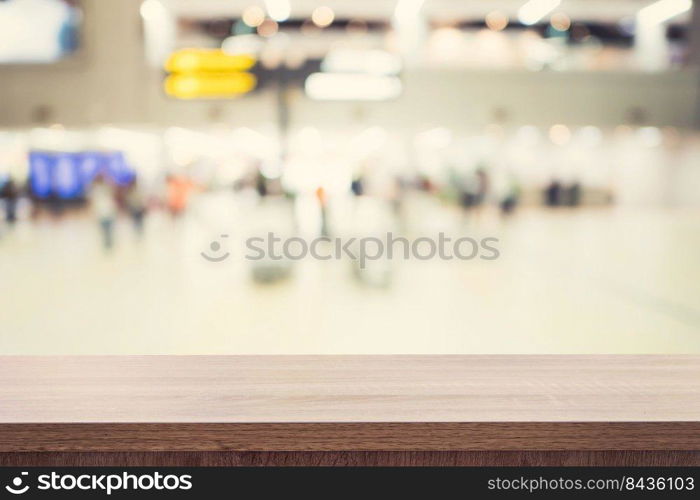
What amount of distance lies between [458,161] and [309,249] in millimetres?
15702

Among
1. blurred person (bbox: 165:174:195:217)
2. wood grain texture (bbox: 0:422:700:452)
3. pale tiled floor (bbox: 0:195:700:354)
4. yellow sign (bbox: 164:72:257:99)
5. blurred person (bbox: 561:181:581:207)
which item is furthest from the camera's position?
blurred person (bbox: 561:181:581:207)

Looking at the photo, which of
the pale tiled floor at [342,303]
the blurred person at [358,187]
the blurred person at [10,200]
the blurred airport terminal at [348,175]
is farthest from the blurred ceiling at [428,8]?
the pale tiled floor at [342,303]

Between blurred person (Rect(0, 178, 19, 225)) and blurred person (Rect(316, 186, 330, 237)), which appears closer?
blurred person (Rect(316, 186, 330, 237))

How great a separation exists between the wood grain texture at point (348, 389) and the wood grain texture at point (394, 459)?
8cm

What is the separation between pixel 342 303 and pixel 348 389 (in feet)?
20.2

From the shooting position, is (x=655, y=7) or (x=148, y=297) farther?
(x=655, y=7)

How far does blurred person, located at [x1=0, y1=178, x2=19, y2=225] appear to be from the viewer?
16016 mm

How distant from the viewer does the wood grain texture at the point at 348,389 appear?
100cm

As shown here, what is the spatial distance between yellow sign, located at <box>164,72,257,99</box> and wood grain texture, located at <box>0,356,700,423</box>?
7.05 m

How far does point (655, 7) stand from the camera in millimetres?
17828

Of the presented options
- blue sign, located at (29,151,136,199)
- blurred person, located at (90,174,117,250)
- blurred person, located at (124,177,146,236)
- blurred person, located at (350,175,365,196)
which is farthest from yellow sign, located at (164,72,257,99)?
Answer: blue sign, located at (29,151,136,199)

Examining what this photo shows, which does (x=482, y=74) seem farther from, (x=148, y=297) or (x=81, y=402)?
(x=81, y=402)

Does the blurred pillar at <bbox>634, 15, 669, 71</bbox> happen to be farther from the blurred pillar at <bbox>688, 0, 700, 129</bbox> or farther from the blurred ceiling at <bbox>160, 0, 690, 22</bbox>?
the blurred pillar at <bbox>688, 0, 700, 129</bbox>
